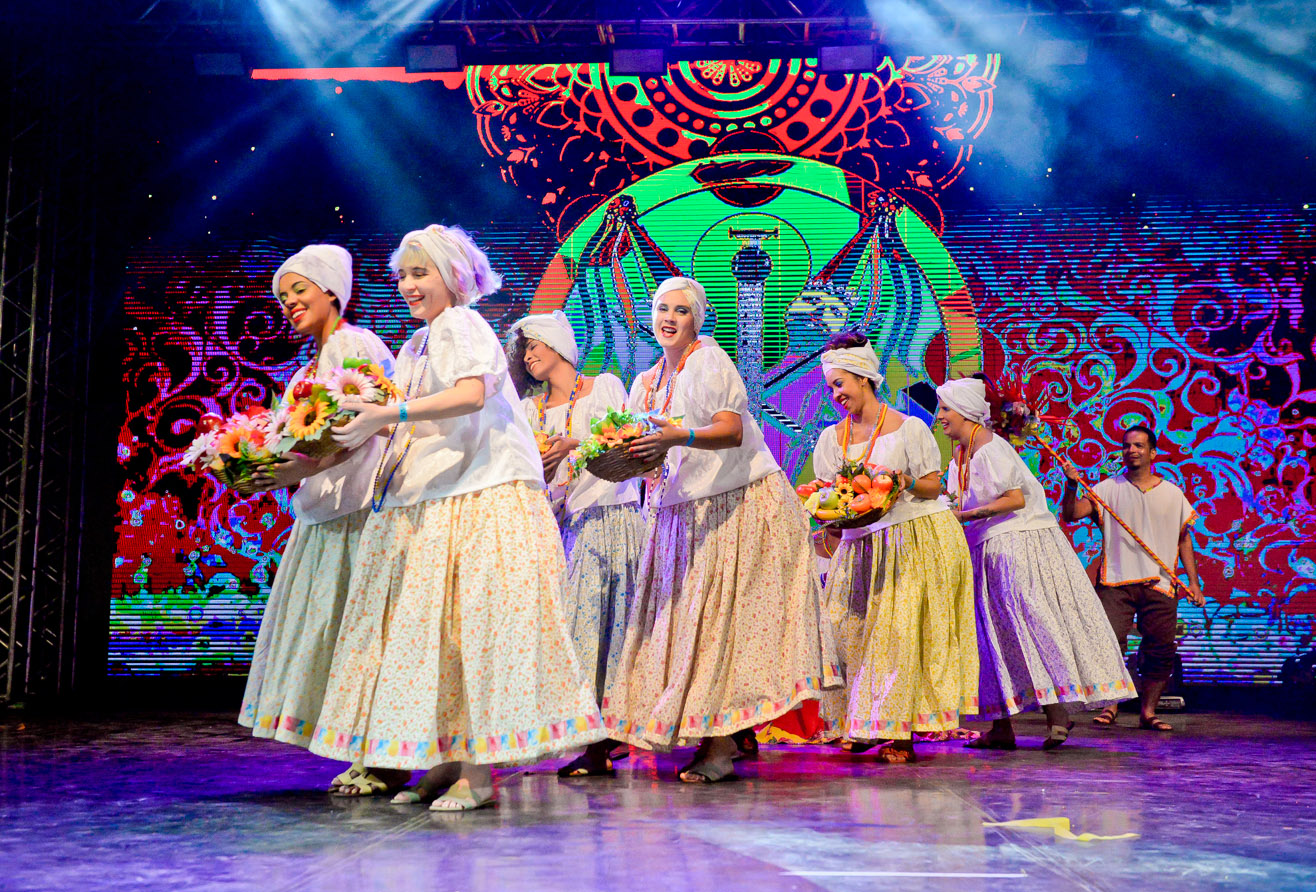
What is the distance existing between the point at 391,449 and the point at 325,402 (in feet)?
1.11

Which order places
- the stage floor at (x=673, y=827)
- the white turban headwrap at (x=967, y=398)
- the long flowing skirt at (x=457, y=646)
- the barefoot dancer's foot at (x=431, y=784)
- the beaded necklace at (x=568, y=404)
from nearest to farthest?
the stage floor at (x=673, y=827) < the long flowing skirt at (x=457, y=646) < the barefoot dancer's foot at (x=431, y=784) < the beaded necklace at (x=568, y=404) < the white turban headwrap at (x=967, y=398)

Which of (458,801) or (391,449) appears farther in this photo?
(391,449)

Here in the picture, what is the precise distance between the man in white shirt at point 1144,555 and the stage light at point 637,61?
3.54m

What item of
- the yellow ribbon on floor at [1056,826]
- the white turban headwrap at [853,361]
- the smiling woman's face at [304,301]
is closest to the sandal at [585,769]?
the yellow ribbon on floor at [1056,826]

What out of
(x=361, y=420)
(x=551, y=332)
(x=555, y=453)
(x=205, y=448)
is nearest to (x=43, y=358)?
(x=551, y=332)

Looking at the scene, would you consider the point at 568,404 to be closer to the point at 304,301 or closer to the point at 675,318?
the point at 675,318

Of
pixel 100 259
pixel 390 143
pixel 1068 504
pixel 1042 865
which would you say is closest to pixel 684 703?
pixel 1042 865

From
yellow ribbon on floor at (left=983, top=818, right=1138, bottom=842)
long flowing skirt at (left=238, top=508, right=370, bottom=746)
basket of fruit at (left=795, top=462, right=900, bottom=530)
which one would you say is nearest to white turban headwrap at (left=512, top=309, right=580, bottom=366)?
Result: basket of fruit at (left=795, top=462, right=900, bottom=530)

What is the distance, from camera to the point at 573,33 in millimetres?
7281

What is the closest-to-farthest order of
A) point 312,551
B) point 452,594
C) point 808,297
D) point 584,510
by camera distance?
point 452,594 < point 312,551 < point 584,510 < point 808,297

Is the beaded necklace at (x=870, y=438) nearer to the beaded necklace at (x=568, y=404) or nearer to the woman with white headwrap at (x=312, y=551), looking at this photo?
the beaded necklace at (x=568, y=404)

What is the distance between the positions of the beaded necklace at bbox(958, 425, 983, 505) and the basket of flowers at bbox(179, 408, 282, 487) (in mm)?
3573

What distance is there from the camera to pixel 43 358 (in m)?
7.49

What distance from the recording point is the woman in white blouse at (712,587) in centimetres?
407
